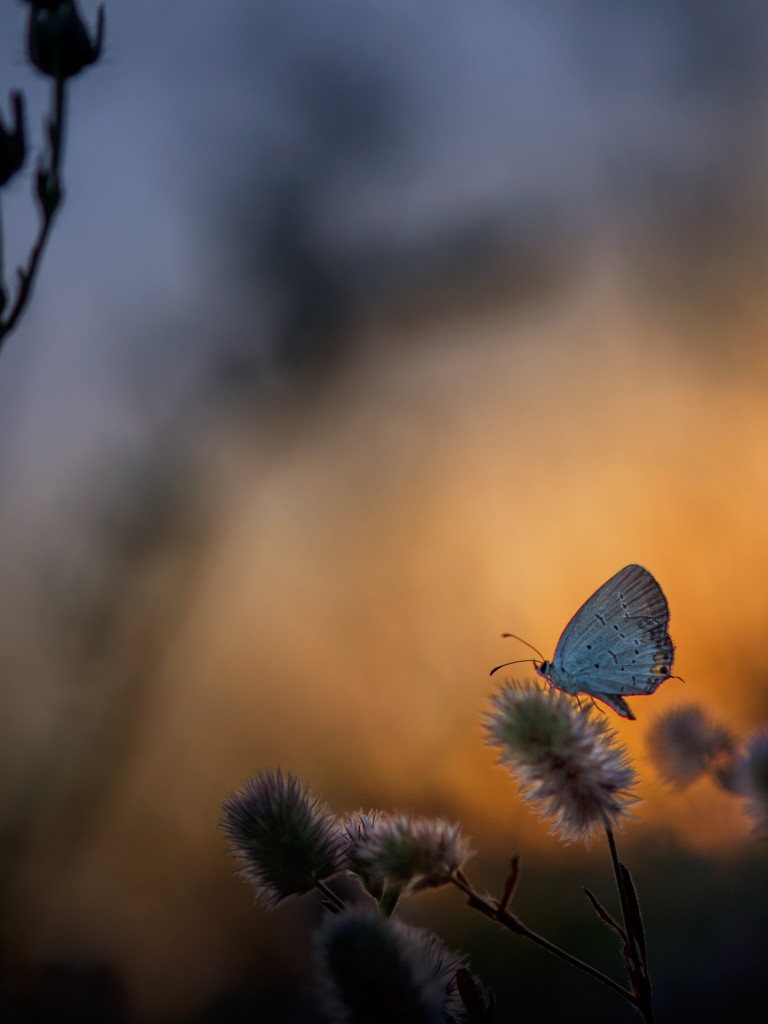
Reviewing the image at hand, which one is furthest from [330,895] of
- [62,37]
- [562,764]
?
[62,37]

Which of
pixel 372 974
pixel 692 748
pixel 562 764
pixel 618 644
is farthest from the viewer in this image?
pixel 692 748

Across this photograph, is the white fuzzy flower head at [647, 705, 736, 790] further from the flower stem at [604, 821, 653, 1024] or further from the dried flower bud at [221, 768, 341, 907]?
the dried flower bud at [221, 768, 341, 907]

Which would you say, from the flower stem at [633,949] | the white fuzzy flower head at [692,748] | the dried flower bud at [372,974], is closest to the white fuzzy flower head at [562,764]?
the flower stem at [633,949]

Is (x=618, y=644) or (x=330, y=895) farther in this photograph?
(x=618, y=644)

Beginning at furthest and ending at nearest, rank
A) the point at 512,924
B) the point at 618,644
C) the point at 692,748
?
the point at 692,748 → the point at 618,644 → the point at 512,924

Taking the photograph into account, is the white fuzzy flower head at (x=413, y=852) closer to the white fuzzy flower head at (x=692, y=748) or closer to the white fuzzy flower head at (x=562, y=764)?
the white fuzzy flower head at (x=562, y=764)

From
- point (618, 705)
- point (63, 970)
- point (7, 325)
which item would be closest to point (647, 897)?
point (63, 970)

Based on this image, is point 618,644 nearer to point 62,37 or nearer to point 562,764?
point 562,764
